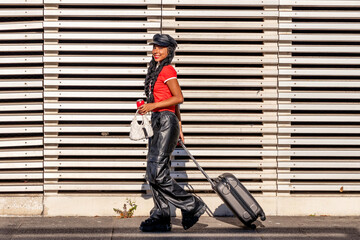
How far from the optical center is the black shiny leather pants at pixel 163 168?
23.8 ft

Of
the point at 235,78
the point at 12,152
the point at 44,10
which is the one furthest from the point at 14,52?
the point at 235,78

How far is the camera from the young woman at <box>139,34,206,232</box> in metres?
7.26

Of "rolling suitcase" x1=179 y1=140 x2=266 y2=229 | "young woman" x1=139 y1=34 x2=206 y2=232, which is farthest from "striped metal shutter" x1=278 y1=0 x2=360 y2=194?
"young woman" x1=139 y1=34 x2=206 y2=232

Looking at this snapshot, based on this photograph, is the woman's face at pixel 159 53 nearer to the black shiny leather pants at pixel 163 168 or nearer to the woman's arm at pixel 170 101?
the woman's arm at pixel 170 101

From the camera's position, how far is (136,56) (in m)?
8.25

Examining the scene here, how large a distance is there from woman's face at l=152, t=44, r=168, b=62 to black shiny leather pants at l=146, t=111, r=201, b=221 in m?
0.62

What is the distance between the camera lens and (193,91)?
27.1ft

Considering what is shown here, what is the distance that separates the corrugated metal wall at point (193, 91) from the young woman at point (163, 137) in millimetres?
845

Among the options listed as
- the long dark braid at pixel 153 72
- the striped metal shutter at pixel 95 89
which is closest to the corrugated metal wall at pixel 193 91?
the striped metal shutter at pixel 95 89

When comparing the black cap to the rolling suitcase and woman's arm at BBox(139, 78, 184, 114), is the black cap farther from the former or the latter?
the rolling suitcase

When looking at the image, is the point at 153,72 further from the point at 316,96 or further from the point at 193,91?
the point at 316,96

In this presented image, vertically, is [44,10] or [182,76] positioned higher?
[44,10]

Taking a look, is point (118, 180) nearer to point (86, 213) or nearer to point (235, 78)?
point (86, 213)

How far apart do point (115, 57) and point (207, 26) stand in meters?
1.22
